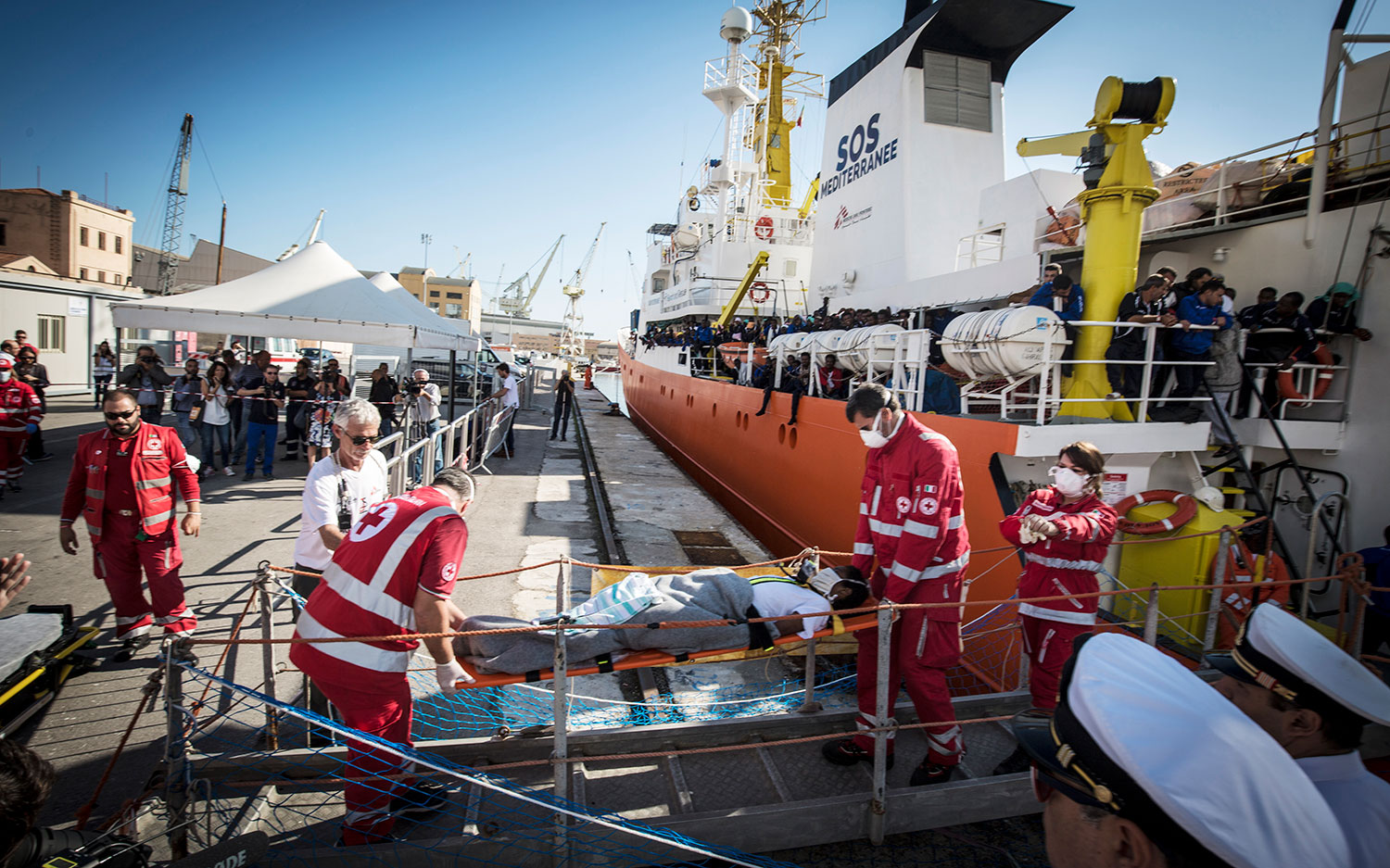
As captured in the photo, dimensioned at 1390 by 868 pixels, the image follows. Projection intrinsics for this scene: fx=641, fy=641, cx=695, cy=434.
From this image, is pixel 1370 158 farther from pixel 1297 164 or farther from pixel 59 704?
pixel 59 704

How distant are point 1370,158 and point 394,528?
9.72m

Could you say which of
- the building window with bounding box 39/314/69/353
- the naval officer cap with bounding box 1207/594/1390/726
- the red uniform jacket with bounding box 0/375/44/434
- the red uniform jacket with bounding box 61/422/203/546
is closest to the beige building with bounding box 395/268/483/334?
the building window with bounding box 39/314/69/353

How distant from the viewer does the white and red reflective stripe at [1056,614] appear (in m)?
3.38

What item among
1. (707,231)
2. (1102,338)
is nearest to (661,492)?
(1102,338)

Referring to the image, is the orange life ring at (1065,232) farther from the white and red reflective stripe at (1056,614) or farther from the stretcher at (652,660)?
the stretcher at (652,660)

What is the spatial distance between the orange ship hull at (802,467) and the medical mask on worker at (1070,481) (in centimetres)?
182

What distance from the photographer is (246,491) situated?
28.0 feet

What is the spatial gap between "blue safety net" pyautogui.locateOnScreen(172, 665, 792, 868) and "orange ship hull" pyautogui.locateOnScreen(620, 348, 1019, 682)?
3964 mm

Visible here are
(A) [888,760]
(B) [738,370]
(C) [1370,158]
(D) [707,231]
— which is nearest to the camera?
(A) [888,760]

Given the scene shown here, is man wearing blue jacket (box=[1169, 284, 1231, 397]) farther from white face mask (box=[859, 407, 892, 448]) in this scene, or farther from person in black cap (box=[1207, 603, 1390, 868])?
person in black cap (box=[1207, 603, 1390, 868])

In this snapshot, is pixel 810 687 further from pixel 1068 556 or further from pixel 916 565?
pixel 1068 556

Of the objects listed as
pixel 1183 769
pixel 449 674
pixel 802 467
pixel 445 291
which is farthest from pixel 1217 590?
pixel 445 291

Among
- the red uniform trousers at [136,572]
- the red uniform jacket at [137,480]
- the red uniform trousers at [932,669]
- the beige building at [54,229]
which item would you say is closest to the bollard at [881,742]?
the red uniform trousers at [932,669]

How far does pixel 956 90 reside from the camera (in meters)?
10.3
